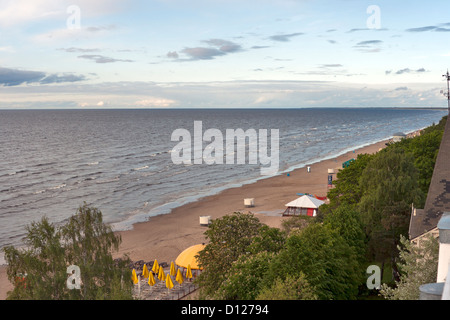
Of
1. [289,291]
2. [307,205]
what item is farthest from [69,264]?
[307,205]

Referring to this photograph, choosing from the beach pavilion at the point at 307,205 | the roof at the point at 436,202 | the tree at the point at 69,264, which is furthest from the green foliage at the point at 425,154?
the tree at the point at 69,264

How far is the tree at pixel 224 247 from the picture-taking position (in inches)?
928

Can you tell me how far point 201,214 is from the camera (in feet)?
181

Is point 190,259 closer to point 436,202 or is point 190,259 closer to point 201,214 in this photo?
point 436,202

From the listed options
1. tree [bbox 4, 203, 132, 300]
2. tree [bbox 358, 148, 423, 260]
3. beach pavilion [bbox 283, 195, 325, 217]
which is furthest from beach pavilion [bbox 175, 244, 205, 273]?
beach pavilion [bbox 283, 195, 325, 217]

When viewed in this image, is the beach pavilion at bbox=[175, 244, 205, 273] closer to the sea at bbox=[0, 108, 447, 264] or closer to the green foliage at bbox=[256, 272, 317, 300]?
the green foliage at bbox=[256, 272, 317, 300]

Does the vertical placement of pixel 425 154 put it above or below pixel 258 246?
above

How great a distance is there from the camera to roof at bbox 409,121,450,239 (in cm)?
2273

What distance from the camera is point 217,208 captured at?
5831 cm

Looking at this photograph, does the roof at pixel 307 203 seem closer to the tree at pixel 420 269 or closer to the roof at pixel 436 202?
the roof at pixel 436 202

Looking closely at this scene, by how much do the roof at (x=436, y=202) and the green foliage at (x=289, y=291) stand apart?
30.1 feet
